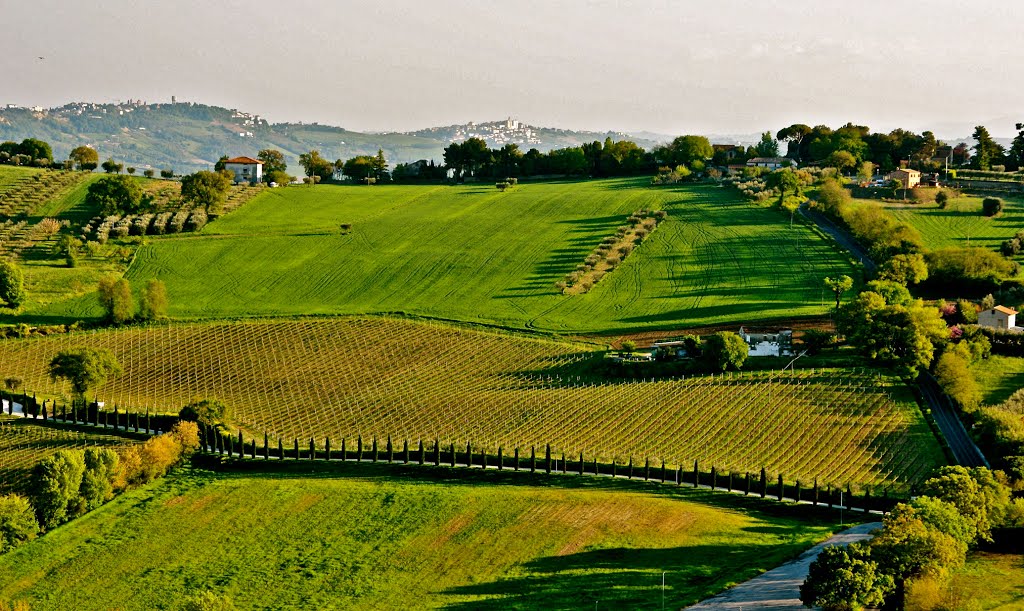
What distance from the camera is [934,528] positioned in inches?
1841

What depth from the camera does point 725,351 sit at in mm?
80250

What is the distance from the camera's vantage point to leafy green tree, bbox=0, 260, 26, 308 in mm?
101312

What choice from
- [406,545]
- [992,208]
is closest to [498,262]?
[992,208]

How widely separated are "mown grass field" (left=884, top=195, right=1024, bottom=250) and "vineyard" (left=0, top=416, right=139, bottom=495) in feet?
268

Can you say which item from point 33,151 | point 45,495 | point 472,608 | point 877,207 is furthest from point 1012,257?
point 33,151

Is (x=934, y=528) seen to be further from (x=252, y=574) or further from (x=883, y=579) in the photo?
(x=252, y=574)

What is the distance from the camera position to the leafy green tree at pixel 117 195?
13562 cm

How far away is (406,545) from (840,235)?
79014 mm

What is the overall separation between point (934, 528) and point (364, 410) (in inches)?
1661

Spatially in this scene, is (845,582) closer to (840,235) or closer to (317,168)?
(840,235)

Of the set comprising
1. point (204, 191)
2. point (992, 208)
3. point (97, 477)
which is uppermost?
point (204, 191)

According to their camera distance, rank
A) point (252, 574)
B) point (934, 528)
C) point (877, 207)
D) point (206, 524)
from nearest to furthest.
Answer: point (934, 528) < point (252, 574) < point (206, 524) < point (877, 207)

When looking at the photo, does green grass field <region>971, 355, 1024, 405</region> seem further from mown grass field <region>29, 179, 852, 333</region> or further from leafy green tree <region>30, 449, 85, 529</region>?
leafy green tree <region>30, 449, 85, 529</region>

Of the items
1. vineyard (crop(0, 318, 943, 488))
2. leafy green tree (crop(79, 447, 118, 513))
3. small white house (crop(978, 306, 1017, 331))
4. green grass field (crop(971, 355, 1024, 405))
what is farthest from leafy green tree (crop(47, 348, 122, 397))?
small white house (crop(978, 306, 1017, 331))
